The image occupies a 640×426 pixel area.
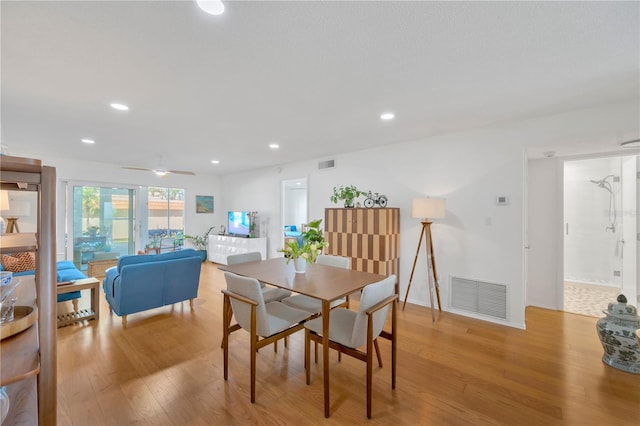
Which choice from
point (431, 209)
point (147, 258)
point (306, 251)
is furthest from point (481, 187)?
point (147, 258)

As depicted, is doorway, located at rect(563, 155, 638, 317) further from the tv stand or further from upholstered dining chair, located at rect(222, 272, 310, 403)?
the tv stand

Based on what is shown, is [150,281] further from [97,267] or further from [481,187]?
[481,187]

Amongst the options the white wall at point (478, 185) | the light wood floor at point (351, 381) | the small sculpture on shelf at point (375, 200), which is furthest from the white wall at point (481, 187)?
the light wood floor at point (351, 381)

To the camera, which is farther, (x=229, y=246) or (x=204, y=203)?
(x=204, y=203)

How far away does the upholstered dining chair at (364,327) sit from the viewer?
1.85 metres

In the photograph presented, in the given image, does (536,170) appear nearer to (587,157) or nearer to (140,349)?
(587,157)

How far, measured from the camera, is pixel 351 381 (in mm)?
2270

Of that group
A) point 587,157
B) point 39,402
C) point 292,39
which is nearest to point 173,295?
point 39,402

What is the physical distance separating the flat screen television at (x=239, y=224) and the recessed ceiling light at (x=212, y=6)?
18.2 feet

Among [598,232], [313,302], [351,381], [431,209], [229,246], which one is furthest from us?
[229,246]

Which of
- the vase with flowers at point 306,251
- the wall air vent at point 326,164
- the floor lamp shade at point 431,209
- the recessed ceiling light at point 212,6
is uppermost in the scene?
the recessed ceiling light at point 212,6

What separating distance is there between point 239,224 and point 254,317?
17.3ft

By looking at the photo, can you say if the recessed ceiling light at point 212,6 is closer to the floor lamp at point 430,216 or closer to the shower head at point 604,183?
the floor lamp at point 430,216

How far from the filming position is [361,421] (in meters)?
1.84
